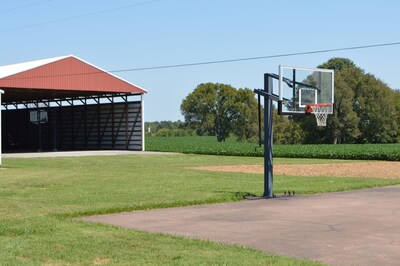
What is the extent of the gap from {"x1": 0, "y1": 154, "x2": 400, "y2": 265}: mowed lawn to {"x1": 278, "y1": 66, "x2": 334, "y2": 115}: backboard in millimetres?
2252

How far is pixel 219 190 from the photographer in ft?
53.2

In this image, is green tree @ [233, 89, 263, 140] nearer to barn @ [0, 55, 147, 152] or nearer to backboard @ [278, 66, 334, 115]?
barn @ [0, 55, 147, 152]

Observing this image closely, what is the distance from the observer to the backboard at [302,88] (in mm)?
15562

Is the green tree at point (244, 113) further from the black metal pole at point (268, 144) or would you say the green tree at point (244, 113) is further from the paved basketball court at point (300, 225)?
the paved basketball court at point (300, 225)

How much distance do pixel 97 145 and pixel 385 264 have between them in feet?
145

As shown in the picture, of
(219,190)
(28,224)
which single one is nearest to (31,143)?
(219,190)

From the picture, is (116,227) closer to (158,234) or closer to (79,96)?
(158,234)

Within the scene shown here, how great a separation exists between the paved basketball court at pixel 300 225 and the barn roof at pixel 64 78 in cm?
2774

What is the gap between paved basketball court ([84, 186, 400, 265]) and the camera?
27.0 ft

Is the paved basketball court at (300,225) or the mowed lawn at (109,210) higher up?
the mowed lawn at (109,210)

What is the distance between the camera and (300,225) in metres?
10.4

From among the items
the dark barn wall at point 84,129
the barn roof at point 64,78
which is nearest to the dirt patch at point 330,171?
the barn roof at point 64,78

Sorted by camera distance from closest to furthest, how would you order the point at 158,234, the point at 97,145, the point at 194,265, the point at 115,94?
the point at 194,265, the point at 158,234, the point at 115,94, the point at 97,145

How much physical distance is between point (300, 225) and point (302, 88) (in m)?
6.45
